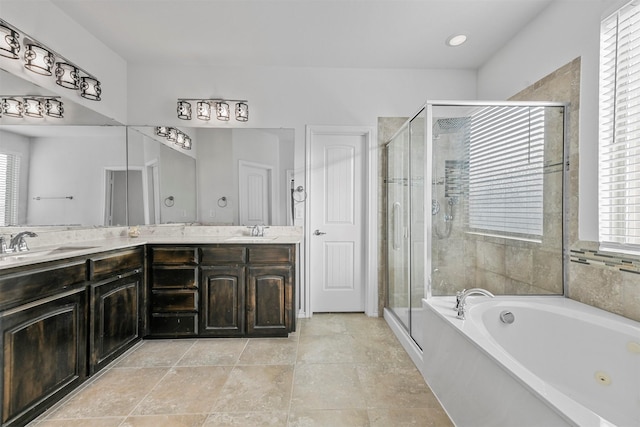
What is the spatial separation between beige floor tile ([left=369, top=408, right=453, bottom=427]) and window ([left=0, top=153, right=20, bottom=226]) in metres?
2.53

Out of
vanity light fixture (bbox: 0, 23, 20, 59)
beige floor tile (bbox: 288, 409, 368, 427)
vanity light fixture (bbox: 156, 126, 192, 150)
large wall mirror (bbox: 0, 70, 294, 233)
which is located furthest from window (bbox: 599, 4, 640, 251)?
vanity light fixture (bbox: 0, 23, 20, 59)

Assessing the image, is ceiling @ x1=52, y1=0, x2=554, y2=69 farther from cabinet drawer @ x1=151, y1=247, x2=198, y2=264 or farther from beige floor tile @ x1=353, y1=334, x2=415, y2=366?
beige floor tile @ x1=353, y1=334, x2=415, y2=366

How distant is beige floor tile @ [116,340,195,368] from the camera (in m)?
2.20

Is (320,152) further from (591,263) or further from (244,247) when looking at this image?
(591,263)

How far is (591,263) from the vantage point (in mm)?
1825

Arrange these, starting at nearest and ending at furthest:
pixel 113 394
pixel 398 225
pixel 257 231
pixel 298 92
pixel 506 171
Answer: pixel 113 394, pixel 506 171, pixel 398 225, pixel 257 231, pixel 298 92

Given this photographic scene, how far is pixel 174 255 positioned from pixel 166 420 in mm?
1301

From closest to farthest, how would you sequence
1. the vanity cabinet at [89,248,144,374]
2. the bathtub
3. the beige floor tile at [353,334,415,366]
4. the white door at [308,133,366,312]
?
the bathtub
the vanity cabinet at [89,248,144,374]
the beige floor tile at [353,334,415,366]
the white door at [308,133,366,312]

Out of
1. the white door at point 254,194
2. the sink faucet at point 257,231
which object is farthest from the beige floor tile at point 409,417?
the white door at point 254,194

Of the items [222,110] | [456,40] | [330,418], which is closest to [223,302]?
[330,418]

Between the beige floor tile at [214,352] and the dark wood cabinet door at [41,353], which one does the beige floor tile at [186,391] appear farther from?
the dark wood cabinet door at [41,353]

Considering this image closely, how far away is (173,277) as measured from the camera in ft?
8.39

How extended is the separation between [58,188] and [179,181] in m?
0.99

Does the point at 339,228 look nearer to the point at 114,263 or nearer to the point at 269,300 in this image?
the point at 269,300
